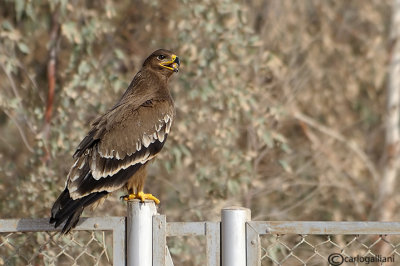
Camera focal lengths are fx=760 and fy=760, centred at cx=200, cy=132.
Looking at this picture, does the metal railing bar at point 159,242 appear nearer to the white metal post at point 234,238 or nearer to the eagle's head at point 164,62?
the white metal post at point 234,238

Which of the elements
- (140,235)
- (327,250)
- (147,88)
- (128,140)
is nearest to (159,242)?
(140,235)

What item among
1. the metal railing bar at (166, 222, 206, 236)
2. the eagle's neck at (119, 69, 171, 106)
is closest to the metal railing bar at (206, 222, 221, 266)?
the metal railing bar at (166, 222, 206, 236)

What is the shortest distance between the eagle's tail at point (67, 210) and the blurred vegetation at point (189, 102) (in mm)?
2395

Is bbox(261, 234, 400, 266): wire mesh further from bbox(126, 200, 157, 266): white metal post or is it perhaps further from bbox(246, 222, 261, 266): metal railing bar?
bbox(126, 200, 157, 266): white metal post

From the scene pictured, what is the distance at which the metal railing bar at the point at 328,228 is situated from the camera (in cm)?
265

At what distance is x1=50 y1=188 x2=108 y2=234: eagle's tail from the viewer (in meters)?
3.08

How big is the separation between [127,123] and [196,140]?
2367 mm

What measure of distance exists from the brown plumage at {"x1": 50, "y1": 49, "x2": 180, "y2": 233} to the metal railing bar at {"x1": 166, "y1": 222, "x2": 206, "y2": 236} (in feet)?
2.43

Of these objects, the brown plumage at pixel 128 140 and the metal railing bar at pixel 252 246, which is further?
the brown plumage at pixel 128 140

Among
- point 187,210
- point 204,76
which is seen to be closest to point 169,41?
point 204,76

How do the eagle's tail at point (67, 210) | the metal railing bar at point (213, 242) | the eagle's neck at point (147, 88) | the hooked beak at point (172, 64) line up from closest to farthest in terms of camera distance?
the metal railing bar at point (213, 242)
the eagle's tail at point (67, 210)
the eagle's neck at point (147, 88)
the hooked beak at point (172, 64)

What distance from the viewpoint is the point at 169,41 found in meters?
7.09

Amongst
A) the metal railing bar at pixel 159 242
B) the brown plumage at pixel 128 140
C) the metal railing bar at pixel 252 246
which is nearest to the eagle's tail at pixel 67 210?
the brown plumage at pixel 128 140

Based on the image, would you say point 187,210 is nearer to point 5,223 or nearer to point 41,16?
point 41,16
